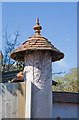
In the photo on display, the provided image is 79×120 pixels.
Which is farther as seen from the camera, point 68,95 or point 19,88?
point 68,95

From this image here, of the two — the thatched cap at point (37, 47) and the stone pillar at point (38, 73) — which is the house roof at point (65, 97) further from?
the stone pillar at point (38, 73)

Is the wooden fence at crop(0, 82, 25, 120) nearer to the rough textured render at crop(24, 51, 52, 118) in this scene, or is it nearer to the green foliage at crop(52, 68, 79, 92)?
the rough textured render at crop(24, 51, 52, 118)

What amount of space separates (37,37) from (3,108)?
1712 mm

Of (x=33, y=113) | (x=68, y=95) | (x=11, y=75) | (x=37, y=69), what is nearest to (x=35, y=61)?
(x=37, y=69)

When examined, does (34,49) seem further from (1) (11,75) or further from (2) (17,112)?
(1) (11,75)

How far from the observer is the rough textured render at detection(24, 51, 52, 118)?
19.1 ft

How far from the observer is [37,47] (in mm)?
6168

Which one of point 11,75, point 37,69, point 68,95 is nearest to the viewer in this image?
point 37,69

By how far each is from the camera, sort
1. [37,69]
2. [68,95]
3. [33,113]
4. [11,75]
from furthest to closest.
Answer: [68,95]
[11,75]
[37,69]
[33,113]

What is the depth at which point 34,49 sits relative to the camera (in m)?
6.12

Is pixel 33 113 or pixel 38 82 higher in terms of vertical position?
pixel 38 82

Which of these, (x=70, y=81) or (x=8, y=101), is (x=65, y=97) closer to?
(x=8, y=101)

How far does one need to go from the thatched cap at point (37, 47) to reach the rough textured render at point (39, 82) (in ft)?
0.41

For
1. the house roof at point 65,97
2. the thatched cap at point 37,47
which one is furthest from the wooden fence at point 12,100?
the house roof at point 65,97
